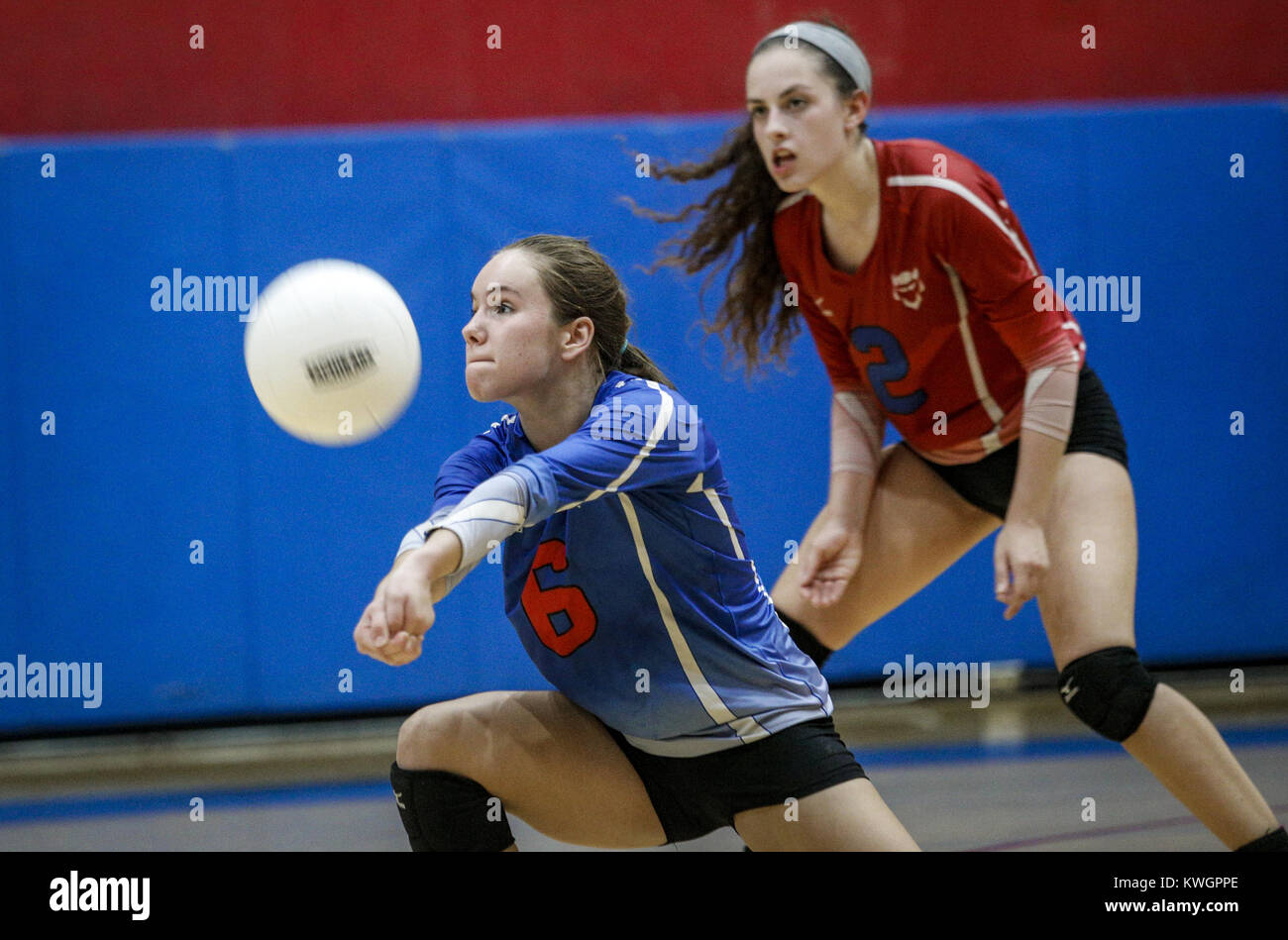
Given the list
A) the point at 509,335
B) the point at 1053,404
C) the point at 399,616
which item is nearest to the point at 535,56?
the point at 1053,404

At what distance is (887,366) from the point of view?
2.65 m

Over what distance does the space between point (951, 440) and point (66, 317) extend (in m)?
3.32

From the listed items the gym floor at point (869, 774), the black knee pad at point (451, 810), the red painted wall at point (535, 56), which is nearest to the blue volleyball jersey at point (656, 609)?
the black knee pad at point (451, 810)

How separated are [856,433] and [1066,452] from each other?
0.42 meters

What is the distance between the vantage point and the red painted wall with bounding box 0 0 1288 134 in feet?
16.3

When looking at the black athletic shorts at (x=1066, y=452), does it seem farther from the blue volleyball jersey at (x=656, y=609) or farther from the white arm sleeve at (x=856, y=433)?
the blue volleyball jersey at (x=656, y=609)

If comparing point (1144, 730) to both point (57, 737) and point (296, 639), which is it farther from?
point (57, 737)

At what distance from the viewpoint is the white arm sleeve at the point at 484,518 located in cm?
166

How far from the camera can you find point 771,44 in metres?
2.58

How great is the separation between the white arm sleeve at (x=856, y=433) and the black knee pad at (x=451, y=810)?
106 centimetres
